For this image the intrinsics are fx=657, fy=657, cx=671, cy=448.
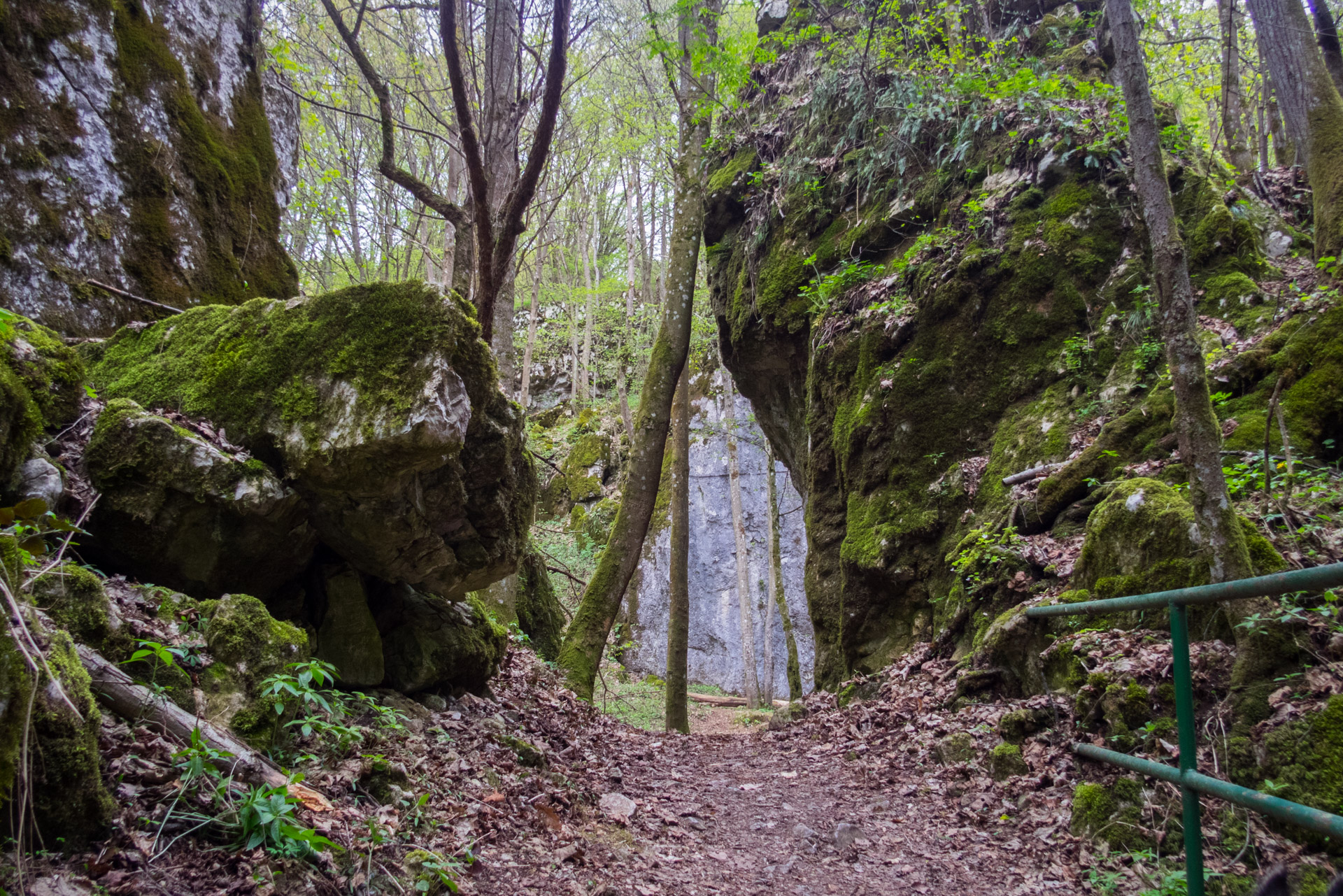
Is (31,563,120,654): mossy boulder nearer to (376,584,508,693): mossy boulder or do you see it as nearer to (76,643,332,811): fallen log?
(76,643,332,811): fallen log

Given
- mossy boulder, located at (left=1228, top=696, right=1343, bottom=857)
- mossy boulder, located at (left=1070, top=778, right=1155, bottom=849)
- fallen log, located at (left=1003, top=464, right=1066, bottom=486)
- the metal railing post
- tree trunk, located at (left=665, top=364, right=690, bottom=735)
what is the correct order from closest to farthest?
the metal railing post, mossy boulder, located at (left=1228, top=696, right=1343, bottom=857), mossy boulder, located at (left=1070, top=778, right=1155, bottom=849), fallen log, located at (left=1003, top=464, right=1066, bottom=486), tree trunk, located at (left=665, top=364, right=690, bottom=735)

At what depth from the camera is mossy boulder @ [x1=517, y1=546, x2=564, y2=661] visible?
28.0 feet

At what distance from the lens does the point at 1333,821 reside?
1.60 metres

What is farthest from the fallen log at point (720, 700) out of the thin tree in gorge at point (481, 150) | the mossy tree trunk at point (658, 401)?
the thin tree in gorge at point (481, 150)

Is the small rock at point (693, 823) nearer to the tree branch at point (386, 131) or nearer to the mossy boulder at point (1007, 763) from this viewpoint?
the mossy boulder at point (1007, 763)

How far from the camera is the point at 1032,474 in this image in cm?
586

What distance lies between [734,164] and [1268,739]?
11.0m

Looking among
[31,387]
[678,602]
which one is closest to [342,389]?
[31,387]

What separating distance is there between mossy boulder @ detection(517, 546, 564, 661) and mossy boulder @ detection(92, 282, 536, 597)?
4.48 meters

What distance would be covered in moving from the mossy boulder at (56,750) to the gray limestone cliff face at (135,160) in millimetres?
3009

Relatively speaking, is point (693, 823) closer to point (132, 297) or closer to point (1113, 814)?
point (1113, 814)

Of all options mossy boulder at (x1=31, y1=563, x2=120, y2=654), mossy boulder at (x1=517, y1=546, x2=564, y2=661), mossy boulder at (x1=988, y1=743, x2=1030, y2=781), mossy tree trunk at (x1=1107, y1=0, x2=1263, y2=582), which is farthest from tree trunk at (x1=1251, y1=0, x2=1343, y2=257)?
mossy boulder at (x1=517, y1=546, x2=564, y2=661)

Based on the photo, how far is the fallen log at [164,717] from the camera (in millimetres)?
2217

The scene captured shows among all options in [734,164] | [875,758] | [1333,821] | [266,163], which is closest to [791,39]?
[734,164]
